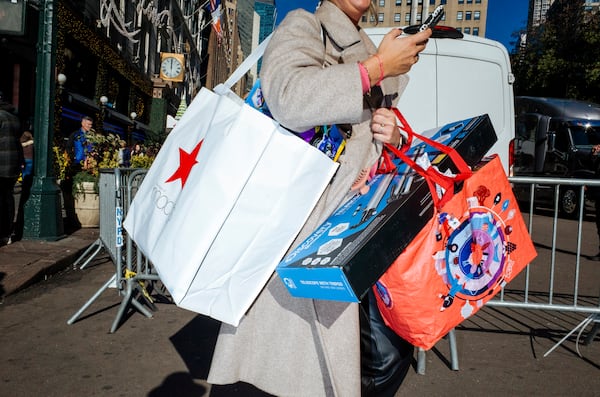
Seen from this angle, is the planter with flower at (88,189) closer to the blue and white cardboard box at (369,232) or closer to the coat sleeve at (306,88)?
the coat sleeve at (306,88)

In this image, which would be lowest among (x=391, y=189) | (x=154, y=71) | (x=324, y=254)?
(x=324, y=254)

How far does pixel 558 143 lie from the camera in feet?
55.0

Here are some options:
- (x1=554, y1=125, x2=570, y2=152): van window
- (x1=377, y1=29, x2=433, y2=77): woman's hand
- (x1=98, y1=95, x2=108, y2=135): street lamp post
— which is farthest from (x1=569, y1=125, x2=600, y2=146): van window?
(x1=377, y1=29, x2=433, y2=77): woman's hand

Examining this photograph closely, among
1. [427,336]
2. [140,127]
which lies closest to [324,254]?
[427,336]

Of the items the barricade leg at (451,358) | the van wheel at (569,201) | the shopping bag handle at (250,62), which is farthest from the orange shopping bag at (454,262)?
the van wheel at (569,201)

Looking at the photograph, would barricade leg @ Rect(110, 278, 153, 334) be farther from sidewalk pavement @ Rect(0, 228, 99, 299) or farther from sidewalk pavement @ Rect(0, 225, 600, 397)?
sidewalk pavement @ Rect(0, 228, 99, 299)

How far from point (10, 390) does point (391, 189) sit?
2.72m

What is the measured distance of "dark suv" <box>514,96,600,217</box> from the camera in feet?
50.9

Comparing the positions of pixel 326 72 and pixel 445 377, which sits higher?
pixel 326 72

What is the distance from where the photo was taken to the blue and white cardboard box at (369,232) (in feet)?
4.11

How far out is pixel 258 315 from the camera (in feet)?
5.60

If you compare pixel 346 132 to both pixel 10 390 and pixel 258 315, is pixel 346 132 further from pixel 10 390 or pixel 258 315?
pixel 10 390

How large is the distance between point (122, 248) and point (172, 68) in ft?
80.3

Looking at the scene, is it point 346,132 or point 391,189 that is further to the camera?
point 346,132
